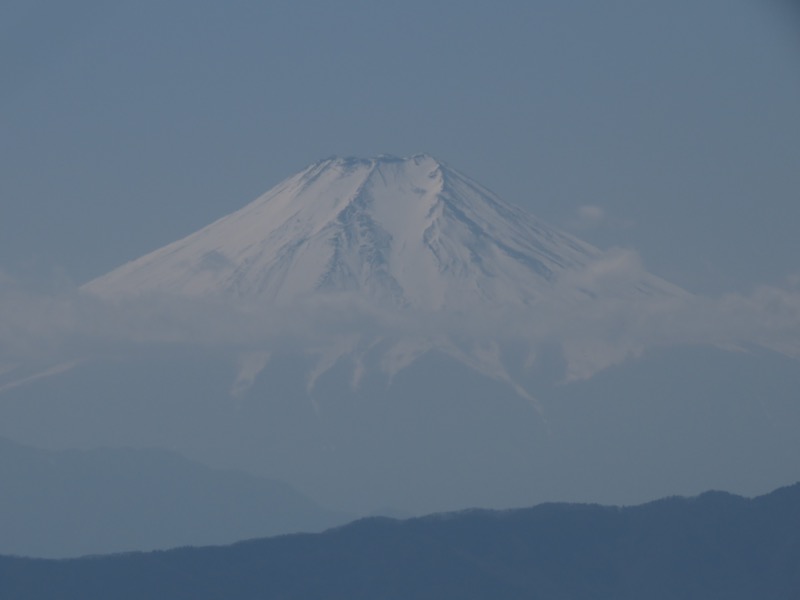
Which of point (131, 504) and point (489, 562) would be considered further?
point (131, 504)

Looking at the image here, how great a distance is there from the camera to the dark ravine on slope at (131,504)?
51906 millimetres

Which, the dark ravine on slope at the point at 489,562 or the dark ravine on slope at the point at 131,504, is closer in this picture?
the dark ravine on slope at the point at 489,562

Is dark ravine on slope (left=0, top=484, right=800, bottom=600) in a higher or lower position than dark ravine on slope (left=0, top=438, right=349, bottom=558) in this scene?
lower

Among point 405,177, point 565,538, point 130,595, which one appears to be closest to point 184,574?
point 130,595

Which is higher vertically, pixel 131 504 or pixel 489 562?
pixel 131 504

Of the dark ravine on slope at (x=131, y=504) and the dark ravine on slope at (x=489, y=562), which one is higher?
the dark ravine on slope at (x=131, y=504)

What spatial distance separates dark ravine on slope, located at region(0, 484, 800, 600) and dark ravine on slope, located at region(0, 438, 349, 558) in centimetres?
1379

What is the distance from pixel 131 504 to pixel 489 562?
2023 cm

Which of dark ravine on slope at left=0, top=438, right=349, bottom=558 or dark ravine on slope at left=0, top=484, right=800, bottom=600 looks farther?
dark ravine on slope at left=0, top=438, right=349, bottom=558

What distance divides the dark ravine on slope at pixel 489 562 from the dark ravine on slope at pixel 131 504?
45.3ft

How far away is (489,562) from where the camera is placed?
3647 centimetres

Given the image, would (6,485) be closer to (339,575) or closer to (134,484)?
(134,484)

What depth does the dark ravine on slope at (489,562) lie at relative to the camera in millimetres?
35031

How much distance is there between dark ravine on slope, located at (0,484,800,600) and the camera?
115ft
